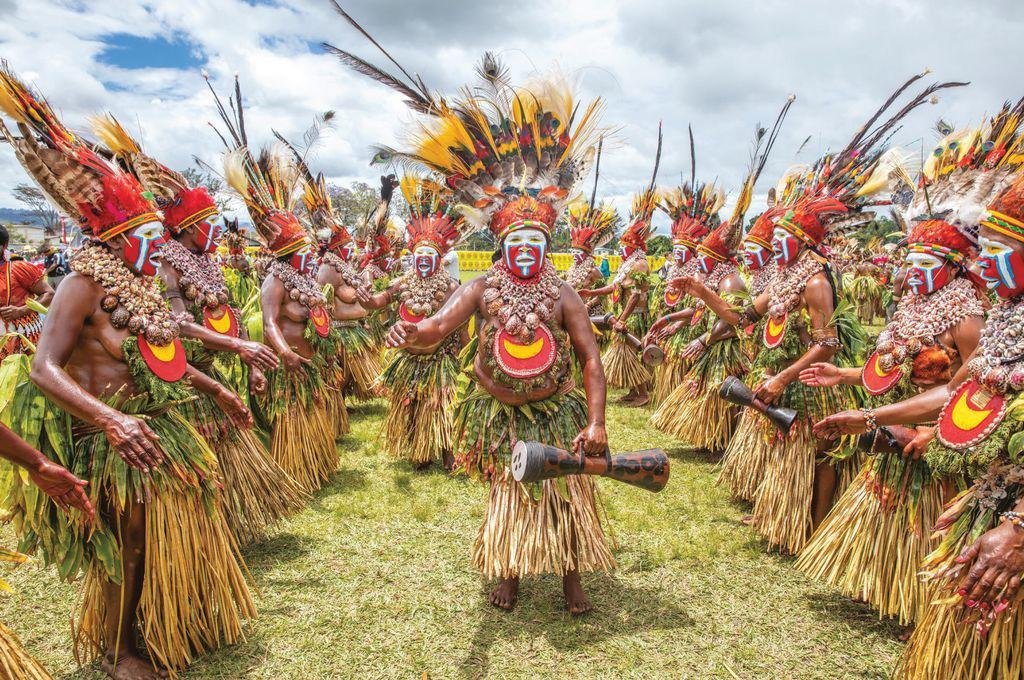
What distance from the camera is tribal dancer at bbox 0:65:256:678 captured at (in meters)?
2.72

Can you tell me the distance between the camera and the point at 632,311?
899cm

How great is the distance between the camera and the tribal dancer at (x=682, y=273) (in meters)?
6.95

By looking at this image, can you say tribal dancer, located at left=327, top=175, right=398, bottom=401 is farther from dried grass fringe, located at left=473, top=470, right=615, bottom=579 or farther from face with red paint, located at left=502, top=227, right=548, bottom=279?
face with red paint, located at left=502, top=227, right=548, bottom=279

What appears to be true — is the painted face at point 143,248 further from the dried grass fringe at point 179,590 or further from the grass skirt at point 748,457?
the grass skirt at point 748,457

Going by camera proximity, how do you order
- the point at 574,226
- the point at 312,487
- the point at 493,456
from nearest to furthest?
the point at 493,456
the point at 312,487
the point at 574,226

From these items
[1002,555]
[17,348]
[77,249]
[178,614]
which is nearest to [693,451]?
[1002,555]

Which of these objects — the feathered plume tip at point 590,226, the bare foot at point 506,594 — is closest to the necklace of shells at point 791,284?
the bare foot at point 506,594

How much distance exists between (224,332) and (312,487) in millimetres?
1658

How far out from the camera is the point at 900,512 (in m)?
3.12

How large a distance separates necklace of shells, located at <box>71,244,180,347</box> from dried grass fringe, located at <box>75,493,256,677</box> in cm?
79

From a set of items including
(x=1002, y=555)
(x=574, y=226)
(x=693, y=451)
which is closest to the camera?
(x=1002, y=555)

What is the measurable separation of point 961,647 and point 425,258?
4950 millimetres

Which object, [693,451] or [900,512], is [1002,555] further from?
[693,451]

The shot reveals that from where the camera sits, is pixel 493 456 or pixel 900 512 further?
pixel 493 456
